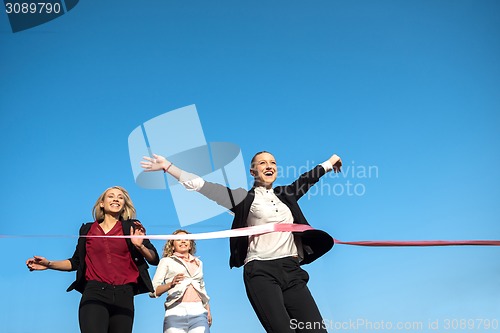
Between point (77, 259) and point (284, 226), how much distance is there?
2.10m

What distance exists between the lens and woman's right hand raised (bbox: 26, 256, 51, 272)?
20.4 feet

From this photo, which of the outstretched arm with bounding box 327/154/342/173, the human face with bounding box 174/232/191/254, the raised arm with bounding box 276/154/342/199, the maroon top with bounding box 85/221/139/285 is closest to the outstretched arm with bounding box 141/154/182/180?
the maroon top with bounding box 85/221/139/285

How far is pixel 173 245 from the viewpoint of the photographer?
8.41 metres

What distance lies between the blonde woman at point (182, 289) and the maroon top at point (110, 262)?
46.7 inches

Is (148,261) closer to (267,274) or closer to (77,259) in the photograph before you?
(77,259)

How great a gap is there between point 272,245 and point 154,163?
1.31m

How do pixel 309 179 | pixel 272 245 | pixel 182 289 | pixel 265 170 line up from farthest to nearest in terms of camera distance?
pixel 182 289
pixel 309 179
pixel 265 170
pixel 272 245

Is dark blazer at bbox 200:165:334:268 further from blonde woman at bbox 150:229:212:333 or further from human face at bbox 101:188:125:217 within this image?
Result: blonde woman at bbox 150:229:212:333

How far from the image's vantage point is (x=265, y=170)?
21.0ft

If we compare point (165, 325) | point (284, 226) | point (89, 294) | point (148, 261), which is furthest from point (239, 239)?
point (165, 325)

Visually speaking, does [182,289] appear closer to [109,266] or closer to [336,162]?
[109,266]

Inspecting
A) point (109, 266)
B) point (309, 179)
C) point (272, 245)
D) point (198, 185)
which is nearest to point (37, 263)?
point (109, 266)

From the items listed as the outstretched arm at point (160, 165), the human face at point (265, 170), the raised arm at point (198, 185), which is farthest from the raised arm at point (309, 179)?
the outstretched arm at point (160, 165)

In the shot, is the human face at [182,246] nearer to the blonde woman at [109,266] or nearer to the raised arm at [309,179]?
the blonde woman at [109,266]
